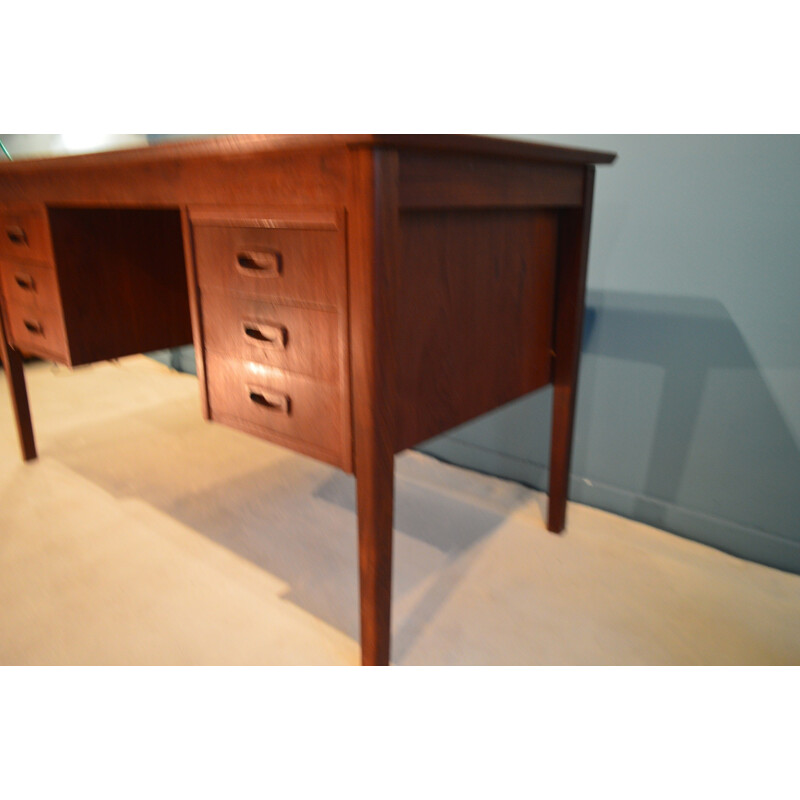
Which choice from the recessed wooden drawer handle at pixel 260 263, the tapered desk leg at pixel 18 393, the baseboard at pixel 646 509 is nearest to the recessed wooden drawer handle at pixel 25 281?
the tapered desk leg at pixel 18 393

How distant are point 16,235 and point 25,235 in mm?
52

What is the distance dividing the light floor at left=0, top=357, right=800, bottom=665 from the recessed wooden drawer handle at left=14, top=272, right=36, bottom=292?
0.54 metres

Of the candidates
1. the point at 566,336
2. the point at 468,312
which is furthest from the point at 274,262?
the point at 566,336

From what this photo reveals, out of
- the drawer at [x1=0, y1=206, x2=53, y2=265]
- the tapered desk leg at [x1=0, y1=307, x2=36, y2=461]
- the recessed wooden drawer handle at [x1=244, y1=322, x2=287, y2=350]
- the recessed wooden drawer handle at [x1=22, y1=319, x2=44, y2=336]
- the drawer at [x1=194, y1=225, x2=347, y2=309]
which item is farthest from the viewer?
the tapered desk leg at [x1=0, y1=307, x2=36, y2=461]

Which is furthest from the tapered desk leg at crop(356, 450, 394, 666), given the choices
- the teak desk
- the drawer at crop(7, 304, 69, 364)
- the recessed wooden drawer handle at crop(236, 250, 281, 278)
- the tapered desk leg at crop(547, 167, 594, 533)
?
the drawer at crop(7, 304, 69, 364)

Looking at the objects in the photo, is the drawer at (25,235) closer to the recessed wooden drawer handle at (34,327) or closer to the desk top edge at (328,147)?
the recessed wooden drawer handle at (34,327)

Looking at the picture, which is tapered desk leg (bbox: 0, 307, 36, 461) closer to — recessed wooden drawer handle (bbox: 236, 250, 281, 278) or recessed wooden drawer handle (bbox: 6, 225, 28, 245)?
recessed wooden drawer handle (bbox: 6, 225, 28, 245)

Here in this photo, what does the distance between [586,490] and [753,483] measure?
0.39 metres

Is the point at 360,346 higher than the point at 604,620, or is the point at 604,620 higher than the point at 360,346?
the point at 360,346

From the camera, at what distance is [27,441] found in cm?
188

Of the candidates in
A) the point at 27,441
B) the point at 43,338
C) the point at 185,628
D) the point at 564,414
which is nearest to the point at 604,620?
the point at 564,414

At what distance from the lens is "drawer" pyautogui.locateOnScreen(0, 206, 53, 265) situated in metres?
1.54

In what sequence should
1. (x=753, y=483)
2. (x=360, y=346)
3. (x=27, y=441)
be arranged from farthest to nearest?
1. (x=27, y=441)
2. (x=753, y=483)
3. (x=360, y=346)

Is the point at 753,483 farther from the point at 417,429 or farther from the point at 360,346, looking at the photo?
the point at 360,346
